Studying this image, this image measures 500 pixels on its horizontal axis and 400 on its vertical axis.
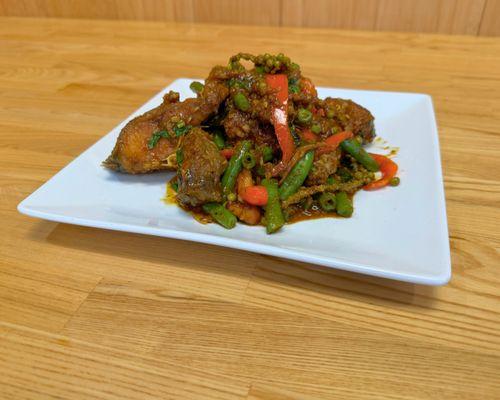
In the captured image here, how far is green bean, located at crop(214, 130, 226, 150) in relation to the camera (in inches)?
77.1

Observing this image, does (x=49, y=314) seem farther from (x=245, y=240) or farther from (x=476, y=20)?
(x=476, y=20)

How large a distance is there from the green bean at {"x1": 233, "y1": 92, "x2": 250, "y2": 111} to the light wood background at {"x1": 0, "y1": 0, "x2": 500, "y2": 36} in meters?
2.86

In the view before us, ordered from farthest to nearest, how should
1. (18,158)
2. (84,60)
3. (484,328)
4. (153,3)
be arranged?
(153,3) < (84,60) < (18,158) < (484,328)

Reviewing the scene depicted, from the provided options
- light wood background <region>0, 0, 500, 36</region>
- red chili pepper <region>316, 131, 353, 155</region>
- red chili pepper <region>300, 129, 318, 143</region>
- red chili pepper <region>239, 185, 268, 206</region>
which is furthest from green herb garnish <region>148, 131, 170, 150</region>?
light wood background <region>0, 0, 500, 36</region>

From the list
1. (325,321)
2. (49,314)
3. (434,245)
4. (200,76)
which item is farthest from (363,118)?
(200,76)

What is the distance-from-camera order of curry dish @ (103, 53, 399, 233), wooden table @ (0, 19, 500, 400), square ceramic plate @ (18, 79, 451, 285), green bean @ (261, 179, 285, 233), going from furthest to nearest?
curry dish @ (103, 53, 399, 233)
green bean @ (261, 179, 285, 233)
square ceramic plate @ (18, 79, 451, 285)
wooden table @ (0, 19, 500, 400)

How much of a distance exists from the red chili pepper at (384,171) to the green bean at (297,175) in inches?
10.5

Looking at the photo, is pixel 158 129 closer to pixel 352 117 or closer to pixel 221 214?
pixel 221 214

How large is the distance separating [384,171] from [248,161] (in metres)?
0.59

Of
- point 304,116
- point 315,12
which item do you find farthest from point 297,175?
point 315,12

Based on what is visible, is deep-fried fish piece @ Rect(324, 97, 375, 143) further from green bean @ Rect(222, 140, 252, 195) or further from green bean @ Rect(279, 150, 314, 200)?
green bean @ Rect(222, 140, 252, 195)

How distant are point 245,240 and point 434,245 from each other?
611 millimetres

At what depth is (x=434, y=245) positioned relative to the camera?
4.51ft

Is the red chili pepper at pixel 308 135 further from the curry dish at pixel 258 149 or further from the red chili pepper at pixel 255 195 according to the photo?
the red chili pepper at pixel 255 195
